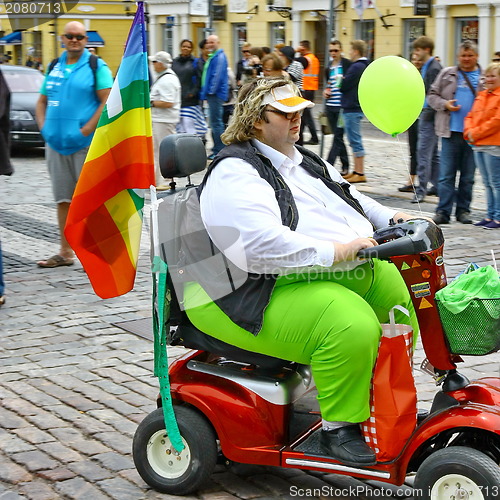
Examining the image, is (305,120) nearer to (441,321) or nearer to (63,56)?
(63,56)

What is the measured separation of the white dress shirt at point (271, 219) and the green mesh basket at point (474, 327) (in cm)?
47

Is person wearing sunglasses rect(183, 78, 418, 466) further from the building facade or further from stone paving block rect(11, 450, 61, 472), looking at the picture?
the building facade

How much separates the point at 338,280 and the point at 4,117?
3.92 m

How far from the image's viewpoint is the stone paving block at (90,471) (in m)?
4.03

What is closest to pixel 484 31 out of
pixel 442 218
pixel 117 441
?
pixel 442 218

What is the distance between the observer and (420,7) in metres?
29.0

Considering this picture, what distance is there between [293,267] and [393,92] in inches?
77.3

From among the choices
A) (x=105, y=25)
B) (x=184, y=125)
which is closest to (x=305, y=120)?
(x=184, y=125)

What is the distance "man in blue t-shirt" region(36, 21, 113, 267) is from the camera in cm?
764

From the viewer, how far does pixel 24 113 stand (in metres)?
16.5

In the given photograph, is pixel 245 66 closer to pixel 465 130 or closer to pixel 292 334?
pixel 465 130

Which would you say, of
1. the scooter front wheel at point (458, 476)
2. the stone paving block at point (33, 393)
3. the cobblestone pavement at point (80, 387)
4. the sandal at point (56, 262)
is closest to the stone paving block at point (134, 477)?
the cobblestone pavement at point (80, 387)

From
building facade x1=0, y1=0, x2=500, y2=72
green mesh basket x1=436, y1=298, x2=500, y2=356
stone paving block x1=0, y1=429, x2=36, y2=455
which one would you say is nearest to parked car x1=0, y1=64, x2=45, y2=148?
building facade x1=0, y1=0, x2=500, y2=72

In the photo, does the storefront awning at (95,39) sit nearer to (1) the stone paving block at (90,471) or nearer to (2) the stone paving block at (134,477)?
(1) the stone paving block at (90,471)
